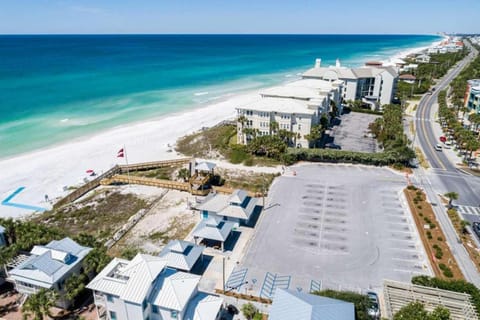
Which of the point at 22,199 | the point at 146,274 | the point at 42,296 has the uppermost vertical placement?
the point at 146,274

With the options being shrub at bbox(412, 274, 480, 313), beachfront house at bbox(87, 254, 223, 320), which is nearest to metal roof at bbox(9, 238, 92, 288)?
beachfront house at bbox(87, 254, 223, 320)

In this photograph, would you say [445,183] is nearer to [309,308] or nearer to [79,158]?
[309,308]

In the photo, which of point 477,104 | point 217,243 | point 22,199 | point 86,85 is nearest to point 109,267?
point 217,243

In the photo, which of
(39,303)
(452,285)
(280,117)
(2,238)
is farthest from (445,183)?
(2,238)

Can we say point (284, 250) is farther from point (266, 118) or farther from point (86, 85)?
point (86, 85)

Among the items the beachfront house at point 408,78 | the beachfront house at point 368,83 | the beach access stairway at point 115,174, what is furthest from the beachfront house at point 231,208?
the beachfront house at point 408,78
